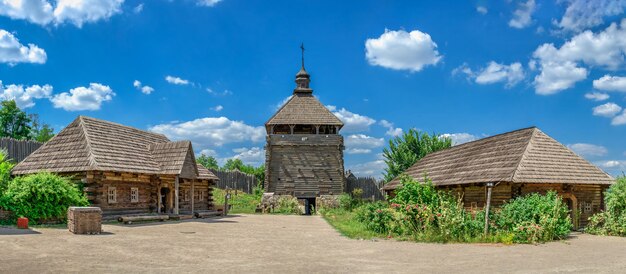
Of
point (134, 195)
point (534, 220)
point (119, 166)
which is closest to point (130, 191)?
point (134, 195)

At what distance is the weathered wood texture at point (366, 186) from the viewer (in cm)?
4312

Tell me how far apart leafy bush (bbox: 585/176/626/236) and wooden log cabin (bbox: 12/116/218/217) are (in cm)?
2016

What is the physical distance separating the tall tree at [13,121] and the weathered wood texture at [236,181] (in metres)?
16.8

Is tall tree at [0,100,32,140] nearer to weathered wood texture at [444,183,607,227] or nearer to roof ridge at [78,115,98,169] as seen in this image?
roof ridge at [78,115,98,169]

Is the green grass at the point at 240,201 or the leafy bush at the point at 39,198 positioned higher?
the leafy bush at the point at 39,198

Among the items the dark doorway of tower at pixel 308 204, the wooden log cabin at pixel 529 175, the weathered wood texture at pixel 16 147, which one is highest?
the weathered wood texture at pixel 16 147

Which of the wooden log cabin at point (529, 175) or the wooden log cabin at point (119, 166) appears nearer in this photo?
the wooden log cabin at point (529, 175)

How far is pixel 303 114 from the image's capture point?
39.8m

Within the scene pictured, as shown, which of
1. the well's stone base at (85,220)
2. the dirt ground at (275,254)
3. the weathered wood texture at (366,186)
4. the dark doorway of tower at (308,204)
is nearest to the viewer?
the dirt ground at (275,254)

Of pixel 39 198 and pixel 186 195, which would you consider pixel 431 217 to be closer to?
pixel 39 198

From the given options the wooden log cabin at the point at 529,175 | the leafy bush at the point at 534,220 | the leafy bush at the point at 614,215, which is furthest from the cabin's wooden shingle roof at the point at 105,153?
the leafy bush at the point at 614,215

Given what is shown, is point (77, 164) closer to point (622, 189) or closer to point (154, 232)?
point (154, 232)

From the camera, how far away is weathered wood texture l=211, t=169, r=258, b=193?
4531 cm

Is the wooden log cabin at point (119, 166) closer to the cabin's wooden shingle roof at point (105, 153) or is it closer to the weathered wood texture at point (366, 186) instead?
the cabin's wooden shingle roof at point (105, 153)
